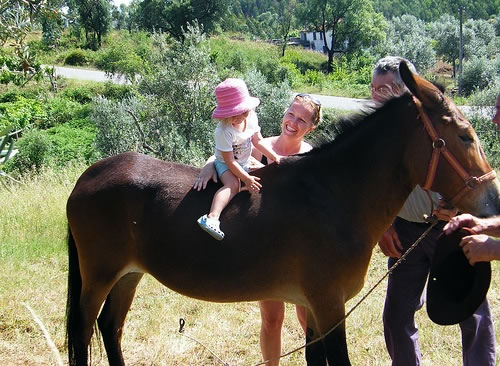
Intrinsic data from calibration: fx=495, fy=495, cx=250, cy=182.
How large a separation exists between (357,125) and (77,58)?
141 ft

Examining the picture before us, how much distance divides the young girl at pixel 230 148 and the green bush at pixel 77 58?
4202 centimetres

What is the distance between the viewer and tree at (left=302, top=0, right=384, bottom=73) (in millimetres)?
51969

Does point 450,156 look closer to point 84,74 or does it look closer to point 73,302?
point 73,302

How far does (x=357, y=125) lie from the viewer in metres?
3.13

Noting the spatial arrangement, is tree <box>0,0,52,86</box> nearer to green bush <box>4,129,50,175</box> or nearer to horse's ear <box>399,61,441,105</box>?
horse's ear <box>399,61,441,105</box>

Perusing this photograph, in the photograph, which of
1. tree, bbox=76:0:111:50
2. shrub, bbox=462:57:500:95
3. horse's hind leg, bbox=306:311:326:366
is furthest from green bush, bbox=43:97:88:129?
shrub, bbox=462:57:500:95

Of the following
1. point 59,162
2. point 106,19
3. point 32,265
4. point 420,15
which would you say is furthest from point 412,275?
point 420,15

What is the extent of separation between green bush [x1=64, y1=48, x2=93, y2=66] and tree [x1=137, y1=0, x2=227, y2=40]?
23.7ft

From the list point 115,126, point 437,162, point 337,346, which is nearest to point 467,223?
point 437,162

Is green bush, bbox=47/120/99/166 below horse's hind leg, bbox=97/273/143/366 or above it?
below

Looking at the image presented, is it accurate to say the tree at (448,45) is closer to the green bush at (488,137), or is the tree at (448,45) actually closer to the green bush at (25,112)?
the green bush at (488,137)

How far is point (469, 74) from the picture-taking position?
115ft

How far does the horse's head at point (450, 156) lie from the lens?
267 cm

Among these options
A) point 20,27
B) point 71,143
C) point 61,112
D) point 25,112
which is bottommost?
point 71,143
